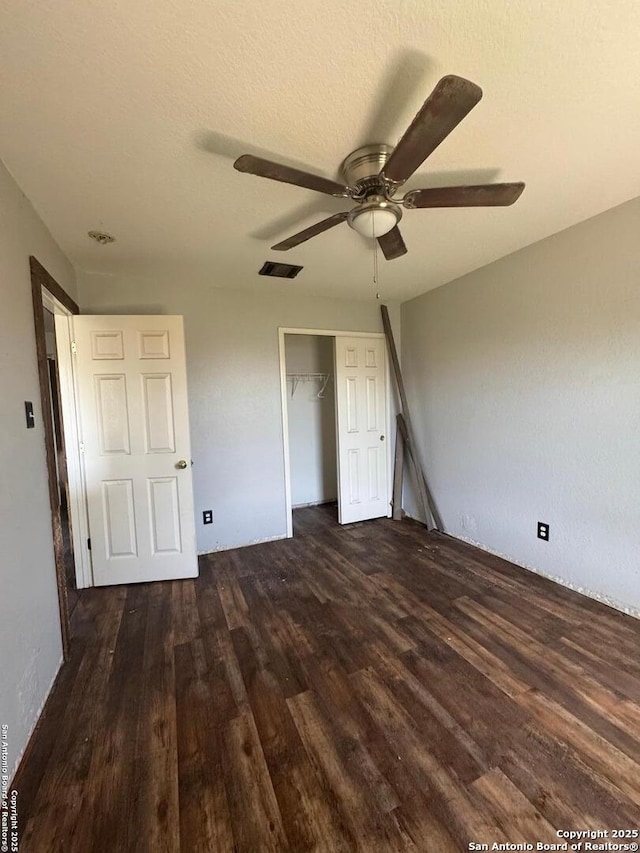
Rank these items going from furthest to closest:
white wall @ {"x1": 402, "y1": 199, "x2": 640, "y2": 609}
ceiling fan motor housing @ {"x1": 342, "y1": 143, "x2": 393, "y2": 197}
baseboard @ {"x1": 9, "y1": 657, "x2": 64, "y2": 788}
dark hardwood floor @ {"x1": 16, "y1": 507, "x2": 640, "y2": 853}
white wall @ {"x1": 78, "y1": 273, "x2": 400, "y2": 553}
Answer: white wall @ {"x1": 78, "y1": 273, "x2": 400, "y2": 553} < white wall @ {"x1": 402, "y1": 199, "x2": 640, "y2": 609} < ceiling fan motor housing @ {"x1": 342, "y1": 143, "x2": 393, "y2": 197} < baseboard @ {"x1": 9, "y1": 657, "x2": 64, "y2": 788} < dark hardwood floor @ {"x1": 16, "y1": 507, "x2": 640, "y2": 853}

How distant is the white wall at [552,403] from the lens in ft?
6.97

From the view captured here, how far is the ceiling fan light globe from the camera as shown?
152 cm

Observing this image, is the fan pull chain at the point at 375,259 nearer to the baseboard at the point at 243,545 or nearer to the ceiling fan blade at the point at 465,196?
the ceiling fan blade at the point at 465,196

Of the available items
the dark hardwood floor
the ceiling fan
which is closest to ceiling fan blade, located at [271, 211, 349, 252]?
the ceiling fan

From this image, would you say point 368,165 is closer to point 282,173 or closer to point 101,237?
point 282,173

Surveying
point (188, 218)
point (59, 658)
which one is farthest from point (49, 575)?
point (188, 218)

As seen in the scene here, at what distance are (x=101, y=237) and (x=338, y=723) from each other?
2872 mm

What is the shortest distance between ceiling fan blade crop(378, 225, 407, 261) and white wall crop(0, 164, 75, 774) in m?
1.67

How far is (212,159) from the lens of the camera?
1.53 m

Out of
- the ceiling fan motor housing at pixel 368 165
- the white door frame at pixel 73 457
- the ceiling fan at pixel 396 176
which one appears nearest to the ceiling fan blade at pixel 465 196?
the ceiling fan at pixel 396 176

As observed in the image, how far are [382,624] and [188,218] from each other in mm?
A: 2598

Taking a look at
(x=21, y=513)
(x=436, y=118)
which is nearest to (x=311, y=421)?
(x=21, y=513)

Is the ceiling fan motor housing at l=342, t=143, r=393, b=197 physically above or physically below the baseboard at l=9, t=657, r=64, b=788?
above

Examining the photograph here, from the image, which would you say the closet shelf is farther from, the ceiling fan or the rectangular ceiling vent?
the ceiling fan
